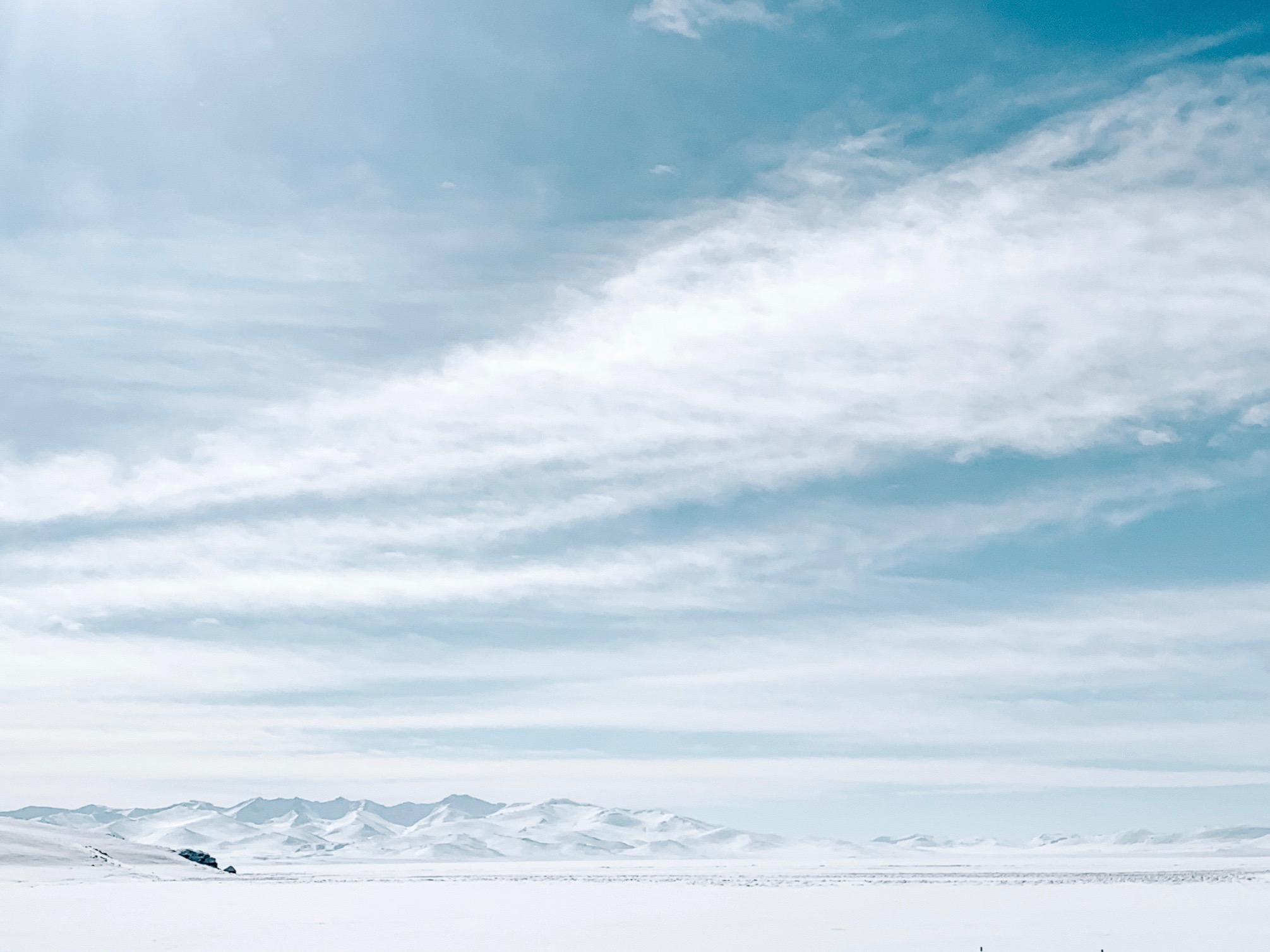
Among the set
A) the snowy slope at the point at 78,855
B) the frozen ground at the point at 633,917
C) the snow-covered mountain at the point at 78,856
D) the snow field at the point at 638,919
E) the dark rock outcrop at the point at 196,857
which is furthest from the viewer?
the dark rock outcrop at the point at 196,857

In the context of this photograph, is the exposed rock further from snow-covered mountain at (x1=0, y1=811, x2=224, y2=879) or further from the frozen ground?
the frozen ground

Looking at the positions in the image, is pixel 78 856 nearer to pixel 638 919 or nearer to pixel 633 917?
pixel 633 917

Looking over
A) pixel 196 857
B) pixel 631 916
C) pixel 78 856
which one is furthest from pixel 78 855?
pixel 631 916

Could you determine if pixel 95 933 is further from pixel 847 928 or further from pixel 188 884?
pixel 188 884

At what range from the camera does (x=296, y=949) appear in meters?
27.4

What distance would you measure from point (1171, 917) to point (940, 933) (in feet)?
33.6

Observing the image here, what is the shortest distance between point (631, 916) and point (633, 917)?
23.6 inches

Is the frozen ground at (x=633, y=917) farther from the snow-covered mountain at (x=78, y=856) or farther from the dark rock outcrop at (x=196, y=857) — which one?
the dark rock outcrop at (x=196, y=857)

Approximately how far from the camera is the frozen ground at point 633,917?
28359mm

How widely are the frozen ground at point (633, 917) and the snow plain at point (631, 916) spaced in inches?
4.7

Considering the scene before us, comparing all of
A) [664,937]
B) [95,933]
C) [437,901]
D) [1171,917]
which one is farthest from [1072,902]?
[95,933]

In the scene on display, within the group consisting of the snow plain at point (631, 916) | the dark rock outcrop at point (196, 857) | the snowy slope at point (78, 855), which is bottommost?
the dark rock outcrop at point (196, 857)

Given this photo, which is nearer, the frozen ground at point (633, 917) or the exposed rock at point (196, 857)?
the frozen ground at point (633, 917)

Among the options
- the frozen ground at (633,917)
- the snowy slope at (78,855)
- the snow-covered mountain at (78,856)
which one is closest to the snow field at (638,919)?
the frozen ground at (633,917)
